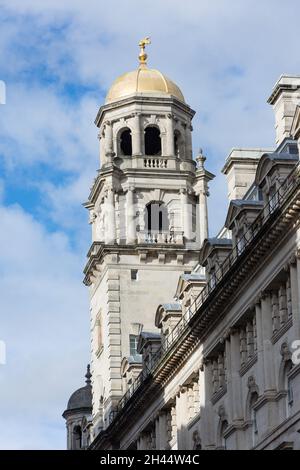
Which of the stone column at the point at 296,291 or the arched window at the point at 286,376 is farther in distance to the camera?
the arched window at the point at 286,376

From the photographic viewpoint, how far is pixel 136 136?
110 m

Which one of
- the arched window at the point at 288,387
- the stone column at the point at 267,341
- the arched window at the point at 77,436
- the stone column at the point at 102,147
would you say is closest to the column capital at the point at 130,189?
the stone column at the point at 102,147

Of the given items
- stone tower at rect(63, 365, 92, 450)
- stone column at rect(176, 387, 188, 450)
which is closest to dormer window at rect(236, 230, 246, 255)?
stone column at rect(176, 387, 188, 450)

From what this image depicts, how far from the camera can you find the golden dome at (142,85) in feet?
368

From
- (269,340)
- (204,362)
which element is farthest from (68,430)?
(269,340)

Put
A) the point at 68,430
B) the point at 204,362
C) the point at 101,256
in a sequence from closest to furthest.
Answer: the point at 204,362 → the point at 101,256 → the point at 68,430

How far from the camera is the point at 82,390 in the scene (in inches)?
5517

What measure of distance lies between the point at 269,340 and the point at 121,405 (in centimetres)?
3638

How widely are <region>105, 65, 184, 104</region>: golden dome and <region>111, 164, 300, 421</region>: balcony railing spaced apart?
2425 centimetres

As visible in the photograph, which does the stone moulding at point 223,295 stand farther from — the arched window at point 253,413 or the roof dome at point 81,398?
the roof dome at point 81,398

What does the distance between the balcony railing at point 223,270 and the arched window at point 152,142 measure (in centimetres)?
2122

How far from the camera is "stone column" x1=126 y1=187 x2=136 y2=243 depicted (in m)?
108

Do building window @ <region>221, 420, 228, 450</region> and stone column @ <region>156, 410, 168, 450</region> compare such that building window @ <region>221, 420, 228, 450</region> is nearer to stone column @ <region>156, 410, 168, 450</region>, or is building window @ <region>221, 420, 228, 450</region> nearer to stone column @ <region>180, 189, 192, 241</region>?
stone column @ <region>156, 410, 168, 450</region>
